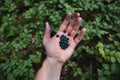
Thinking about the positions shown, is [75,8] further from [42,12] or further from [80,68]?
[80,68]

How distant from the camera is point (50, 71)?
8.93 feet

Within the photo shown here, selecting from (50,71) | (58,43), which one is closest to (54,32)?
(58,43)

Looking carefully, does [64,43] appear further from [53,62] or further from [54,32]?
[54,32]

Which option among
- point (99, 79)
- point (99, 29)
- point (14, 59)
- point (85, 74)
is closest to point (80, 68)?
point (85, 74)

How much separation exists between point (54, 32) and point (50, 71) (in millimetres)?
1383

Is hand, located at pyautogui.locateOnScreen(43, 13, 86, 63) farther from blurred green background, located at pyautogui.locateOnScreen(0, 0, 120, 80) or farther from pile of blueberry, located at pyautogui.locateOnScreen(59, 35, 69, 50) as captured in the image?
blurred green background, located at pyautogui.locateOnScreen(0, 0, 120, 80)

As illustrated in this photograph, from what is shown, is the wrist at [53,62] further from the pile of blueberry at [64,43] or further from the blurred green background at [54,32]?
the blurred green background at [54,32]

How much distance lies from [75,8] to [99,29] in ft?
1.66

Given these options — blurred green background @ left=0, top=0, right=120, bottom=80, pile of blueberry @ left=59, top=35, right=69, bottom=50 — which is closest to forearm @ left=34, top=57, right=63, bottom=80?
pile of blueberry @ left=59, top=35, right=69, bottom=50

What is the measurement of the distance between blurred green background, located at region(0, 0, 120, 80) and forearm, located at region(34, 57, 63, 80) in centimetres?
79

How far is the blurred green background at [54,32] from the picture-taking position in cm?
356

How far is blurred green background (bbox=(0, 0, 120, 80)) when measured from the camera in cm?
356

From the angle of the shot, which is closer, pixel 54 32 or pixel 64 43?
pixel 64 43

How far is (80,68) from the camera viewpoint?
3.73m
